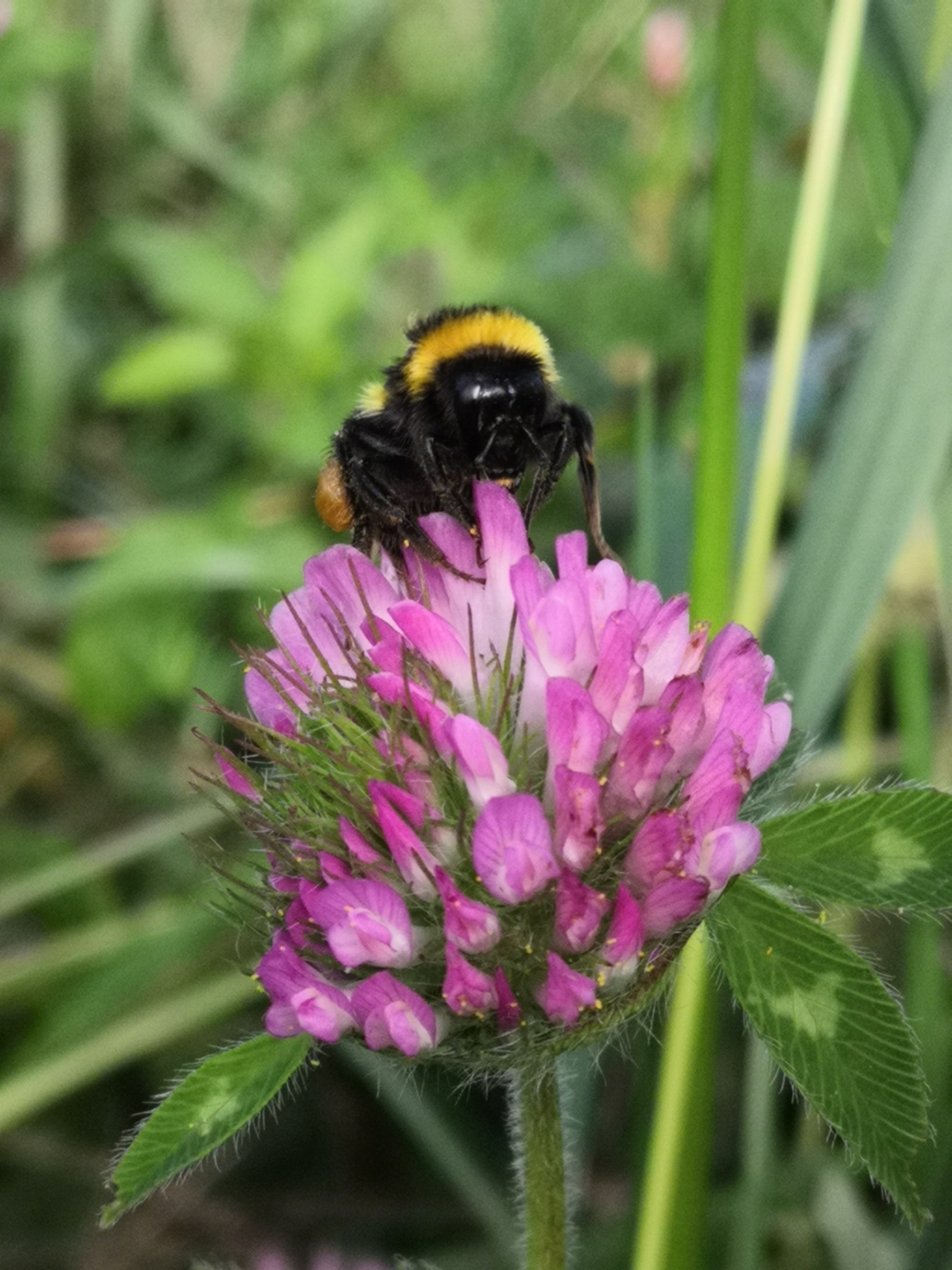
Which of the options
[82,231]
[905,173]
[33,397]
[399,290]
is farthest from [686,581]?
[82,231]

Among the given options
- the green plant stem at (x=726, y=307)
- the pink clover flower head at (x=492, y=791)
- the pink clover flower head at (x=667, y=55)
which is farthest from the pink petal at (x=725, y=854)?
the pink clover flower head at (x=667, y=55)

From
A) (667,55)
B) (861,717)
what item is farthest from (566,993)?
(667,55)

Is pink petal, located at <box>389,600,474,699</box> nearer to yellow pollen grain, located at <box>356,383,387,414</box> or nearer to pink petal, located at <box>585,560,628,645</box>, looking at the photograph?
pink petal, located at <box>585,560,628,645</box>

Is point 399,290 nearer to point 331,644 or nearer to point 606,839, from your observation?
point 331,644

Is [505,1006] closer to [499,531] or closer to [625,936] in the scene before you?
[625,936]

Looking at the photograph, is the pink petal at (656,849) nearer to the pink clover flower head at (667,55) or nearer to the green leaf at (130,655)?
the green leaf at (130,655)
